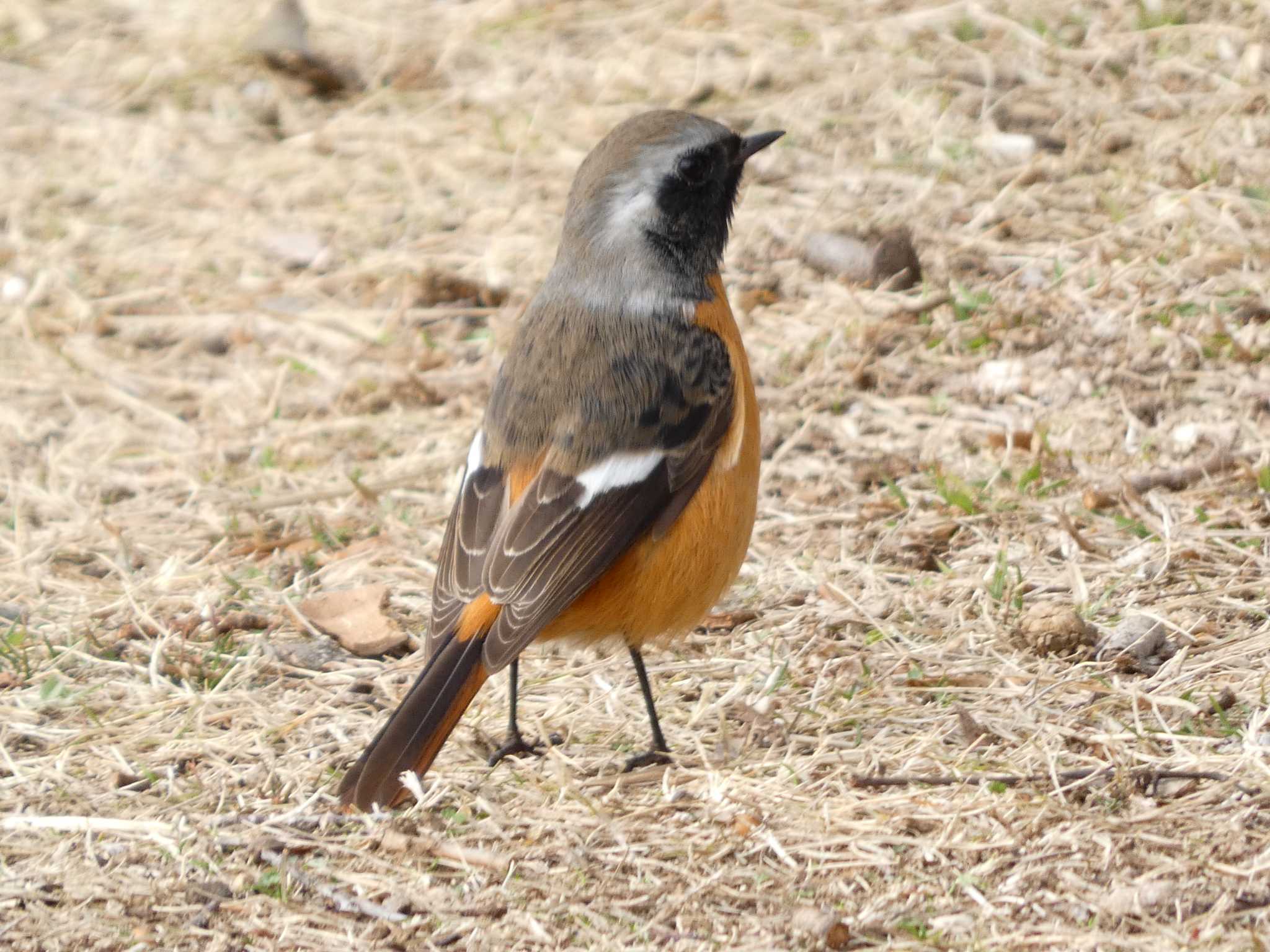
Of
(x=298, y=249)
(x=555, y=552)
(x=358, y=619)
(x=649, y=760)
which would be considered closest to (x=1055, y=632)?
(x=649, y=760)

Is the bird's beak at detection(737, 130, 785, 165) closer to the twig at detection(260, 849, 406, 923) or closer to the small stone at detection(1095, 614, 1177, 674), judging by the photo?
the small stone at detection(1095, 614, 1177, 674)

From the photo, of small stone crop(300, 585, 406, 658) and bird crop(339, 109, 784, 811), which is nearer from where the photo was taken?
bird crop(339, 109, 784, 811)

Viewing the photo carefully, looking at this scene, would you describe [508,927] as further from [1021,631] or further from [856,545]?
[856,545]

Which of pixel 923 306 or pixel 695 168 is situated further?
pixel 923 306

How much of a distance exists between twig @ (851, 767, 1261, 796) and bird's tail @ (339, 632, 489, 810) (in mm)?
1013

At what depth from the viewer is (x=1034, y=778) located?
3912 millimetres

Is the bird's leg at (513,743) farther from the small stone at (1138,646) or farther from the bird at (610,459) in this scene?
the small stone at (1138,646)

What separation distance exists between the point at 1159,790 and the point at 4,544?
4047mm

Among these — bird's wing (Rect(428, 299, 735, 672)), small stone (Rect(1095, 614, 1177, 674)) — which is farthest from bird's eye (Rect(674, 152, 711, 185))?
small stone (Rect(1095, 614, 1177, 674))

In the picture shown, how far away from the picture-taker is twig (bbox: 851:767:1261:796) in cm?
379

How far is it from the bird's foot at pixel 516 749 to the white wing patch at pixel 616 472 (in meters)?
0.70

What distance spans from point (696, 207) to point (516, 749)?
1760 mm

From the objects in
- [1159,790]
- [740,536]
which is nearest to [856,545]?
[740,536]

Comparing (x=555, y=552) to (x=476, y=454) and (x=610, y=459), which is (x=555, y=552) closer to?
(x=610, y=459)
